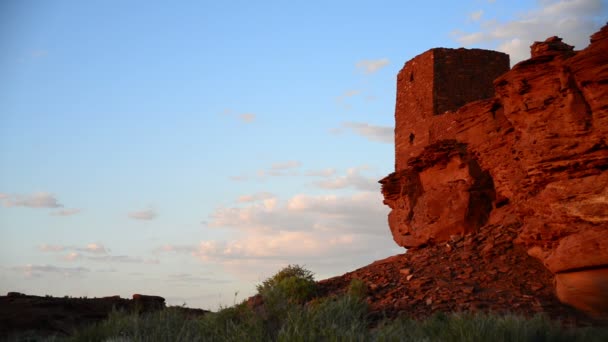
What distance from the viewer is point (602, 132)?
45.8 ft

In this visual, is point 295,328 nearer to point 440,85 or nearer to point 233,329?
point 233,329

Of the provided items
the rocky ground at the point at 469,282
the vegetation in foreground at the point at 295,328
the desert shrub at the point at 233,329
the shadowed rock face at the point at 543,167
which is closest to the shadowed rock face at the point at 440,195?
the shadowed rock face at the point at 543,167

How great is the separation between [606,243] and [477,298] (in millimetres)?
3289

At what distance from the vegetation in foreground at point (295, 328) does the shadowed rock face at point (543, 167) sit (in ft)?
7.51

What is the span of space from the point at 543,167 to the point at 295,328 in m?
9.44

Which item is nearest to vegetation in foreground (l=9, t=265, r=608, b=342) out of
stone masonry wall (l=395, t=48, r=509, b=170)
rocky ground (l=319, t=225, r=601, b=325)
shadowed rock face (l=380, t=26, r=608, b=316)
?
shadowed rock face (l=380, t=26, r=608, b=316)

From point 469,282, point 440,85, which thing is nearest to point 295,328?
point 469,282

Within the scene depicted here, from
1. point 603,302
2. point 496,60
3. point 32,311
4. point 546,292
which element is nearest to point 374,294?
point 546,292

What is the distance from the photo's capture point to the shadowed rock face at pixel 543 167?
14.0 meters

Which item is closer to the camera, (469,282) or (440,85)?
(469,282)

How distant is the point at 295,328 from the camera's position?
307 inches

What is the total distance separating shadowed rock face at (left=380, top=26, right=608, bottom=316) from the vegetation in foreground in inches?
90.1

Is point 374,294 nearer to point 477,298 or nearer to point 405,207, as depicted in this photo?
Result: point 477,298

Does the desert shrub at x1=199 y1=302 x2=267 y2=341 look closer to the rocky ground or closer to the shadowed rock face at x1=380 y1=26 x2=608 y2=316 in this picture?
the rocky ground
